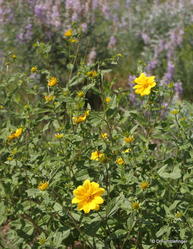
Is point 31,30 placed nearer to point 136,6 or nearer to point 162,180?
point 136,6

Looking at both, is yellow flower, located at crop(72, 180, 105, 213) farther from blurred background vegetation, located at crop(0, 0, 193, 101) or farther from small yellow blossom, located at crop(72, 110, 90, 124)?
blurred background vegetation, located at crop(0, 0, 193, 101)

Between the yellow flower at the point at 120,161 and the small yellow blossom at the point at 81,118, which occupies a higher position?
the small yellow blossom at the point at 81,118

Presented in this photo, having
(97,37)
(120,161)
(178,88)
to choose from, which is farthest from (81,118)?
(97,37)

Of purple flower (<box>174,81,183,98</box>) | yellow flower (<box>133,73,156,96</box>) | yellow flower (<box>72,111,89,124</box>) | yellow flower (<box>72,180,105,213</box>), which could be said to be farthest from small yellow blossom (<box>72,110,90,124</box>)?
purple flower (<box>174,81,183,98</box>)

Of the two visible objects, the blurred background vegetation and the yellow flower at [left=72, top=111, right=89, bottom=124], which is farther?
the blurred background vegetation

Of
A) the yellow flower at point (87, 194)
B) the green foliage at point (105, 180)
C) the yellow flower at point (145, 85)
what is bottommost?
the green foliage at point (105, 180)

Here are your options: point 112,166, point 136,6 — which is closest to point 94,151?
point 112,166

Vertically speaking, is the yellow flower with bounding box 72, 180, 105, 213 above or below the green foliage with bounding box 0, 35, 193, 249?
above

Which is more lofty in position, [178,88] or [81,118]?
[81,118]

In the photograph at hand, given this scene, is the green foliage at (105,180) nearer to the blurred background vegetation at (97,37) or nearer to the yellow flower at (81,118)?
the yellow flower at (81,118)

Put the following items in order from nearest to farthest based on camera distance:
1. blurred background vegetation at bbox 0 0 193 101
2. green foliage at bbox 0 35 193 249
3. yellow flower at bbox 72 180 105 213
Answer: yellow flower at bbox 72 180 105 213
green foliage at bbox 0 35 193 249
blurred background vegetation at bbox 0 0 193 101

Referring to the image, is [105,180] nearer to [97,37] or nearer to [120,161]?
[120,161]

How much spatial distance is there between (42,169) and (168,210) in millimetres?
651

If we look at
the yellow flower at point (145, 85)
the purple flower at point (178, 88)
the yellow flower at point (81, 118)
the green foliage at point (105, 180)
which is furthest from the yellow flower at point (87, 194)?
the purple flower at point (178, 88)
